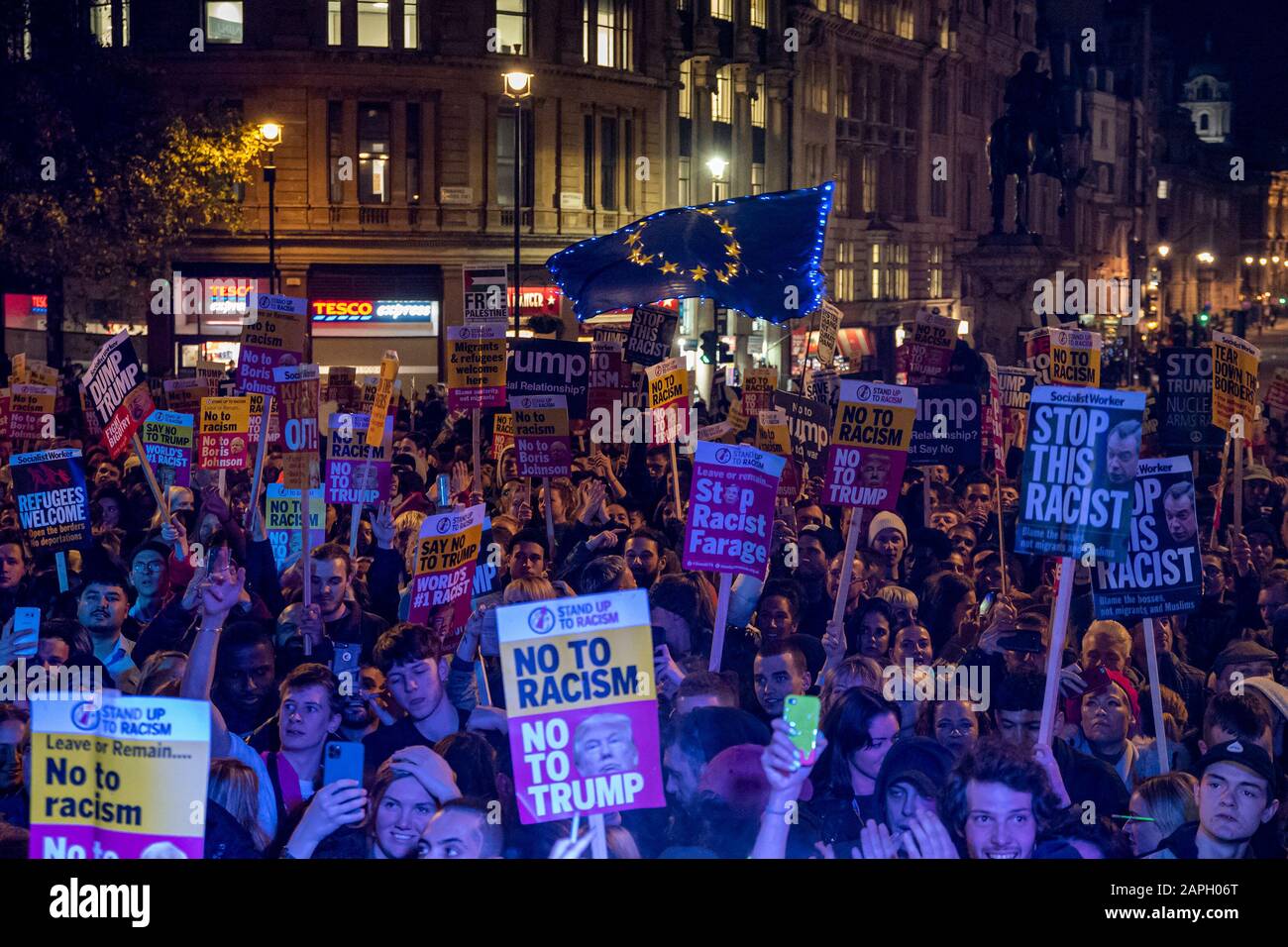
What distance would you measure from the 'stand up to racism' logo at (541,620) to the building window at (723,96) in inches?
1751

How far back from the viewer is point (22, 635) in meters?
8.88

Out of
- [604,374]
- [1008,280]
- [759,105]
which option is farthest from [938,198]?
[604,374]

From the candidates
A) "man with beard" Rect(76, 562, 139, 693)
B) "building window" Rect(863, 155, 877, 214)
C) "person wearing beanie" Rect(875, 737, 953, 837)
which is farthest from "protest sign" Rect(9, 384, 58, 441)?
"building window" Rect(863, 155, 877, 214)

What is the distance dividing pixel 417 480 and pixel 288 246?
2574cm

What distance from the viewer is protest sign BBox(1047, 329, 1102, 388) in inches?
542

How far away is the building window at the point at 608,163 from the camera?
4453 cm

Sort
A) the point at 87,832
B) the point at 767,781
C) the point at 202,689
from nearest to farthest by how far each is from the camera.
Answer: the point at 87,832 < the point at 767,781 < the point at 202,689

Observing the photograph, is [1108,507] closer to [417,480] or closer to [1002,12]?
[417,480]

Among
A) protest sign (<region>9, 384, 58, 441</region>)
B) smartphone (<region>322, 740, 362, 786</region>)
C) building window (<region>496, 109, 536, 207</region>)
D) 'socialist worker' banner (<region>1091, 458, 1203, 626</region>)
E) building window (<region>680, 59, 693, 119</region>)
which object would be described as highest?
building window (<region>680, 59, 693, 119</region>)

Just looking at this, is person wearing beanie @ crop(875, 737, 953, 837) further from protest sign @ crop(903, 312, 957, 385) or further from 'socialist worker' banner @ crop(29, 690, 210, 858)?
protest sign @ crop(903, 312, 957, 385)

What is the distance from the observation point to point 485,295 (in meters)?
17.2

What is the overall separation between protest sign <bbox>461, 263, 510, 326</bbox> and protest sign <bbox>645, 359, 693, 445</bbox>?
1875 mm

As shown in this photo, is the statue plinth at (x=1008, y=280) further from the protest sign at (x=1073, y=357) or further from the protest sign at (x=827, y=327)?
the protest sign at (x=1073, y=357)

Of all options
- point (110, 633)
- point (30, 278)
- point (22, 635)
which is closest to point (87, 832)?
point (22, 635)
